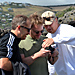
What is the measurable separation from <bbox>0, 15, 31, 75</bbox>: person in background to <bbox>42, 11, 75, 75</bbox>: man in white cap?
3.64ft

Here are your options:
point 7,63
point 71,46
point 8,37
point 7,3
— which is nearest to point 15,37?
point 8,37

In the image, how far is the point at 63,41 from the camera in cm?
343

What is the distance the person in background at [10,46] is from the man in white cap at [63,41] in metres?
1.11

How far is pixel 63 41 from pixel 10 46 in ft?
4.93

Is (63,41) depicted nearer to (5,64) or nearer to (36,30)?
(36,30)

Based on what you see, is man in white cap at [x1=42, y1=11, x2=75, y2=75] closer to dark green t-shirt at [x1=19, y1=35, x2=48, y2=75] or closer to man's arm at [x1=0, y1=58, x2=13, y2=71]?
dark green t-shirt at [x1=19, y1=35, x2=48, y2=75]

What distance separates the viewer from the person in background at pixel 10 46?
7.78 ft

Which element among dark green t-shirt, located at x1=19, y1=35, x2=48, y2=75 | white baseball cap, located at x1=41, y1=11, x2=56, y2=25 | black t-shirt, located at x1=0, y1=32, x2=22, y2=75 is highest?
white baseball cap, located at x1=41, y1=11, x2=56, y2=25

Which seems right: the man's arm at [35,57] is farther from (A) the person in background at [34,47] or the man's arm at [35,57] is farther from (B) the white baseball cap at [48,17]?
(B) the white baseball cap at [48,17]

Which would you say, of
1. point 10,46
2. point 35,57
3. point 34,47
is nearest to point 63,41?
point 34,47

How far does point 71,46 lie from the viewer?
3834mm

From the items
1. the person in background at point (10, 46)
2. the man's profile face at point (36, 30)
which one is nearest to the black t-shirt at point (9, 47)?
the person in background at point (10, 46)

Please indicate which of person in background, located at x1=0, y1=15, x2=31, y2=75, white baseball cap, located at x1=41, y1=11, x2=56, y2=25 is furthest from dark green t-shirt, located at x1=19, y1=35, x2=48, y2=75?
white baseball cap, located at x1=41, y1=11, x2=56, y2=25

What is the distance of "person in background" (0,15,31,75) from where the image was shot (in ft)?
7.78
